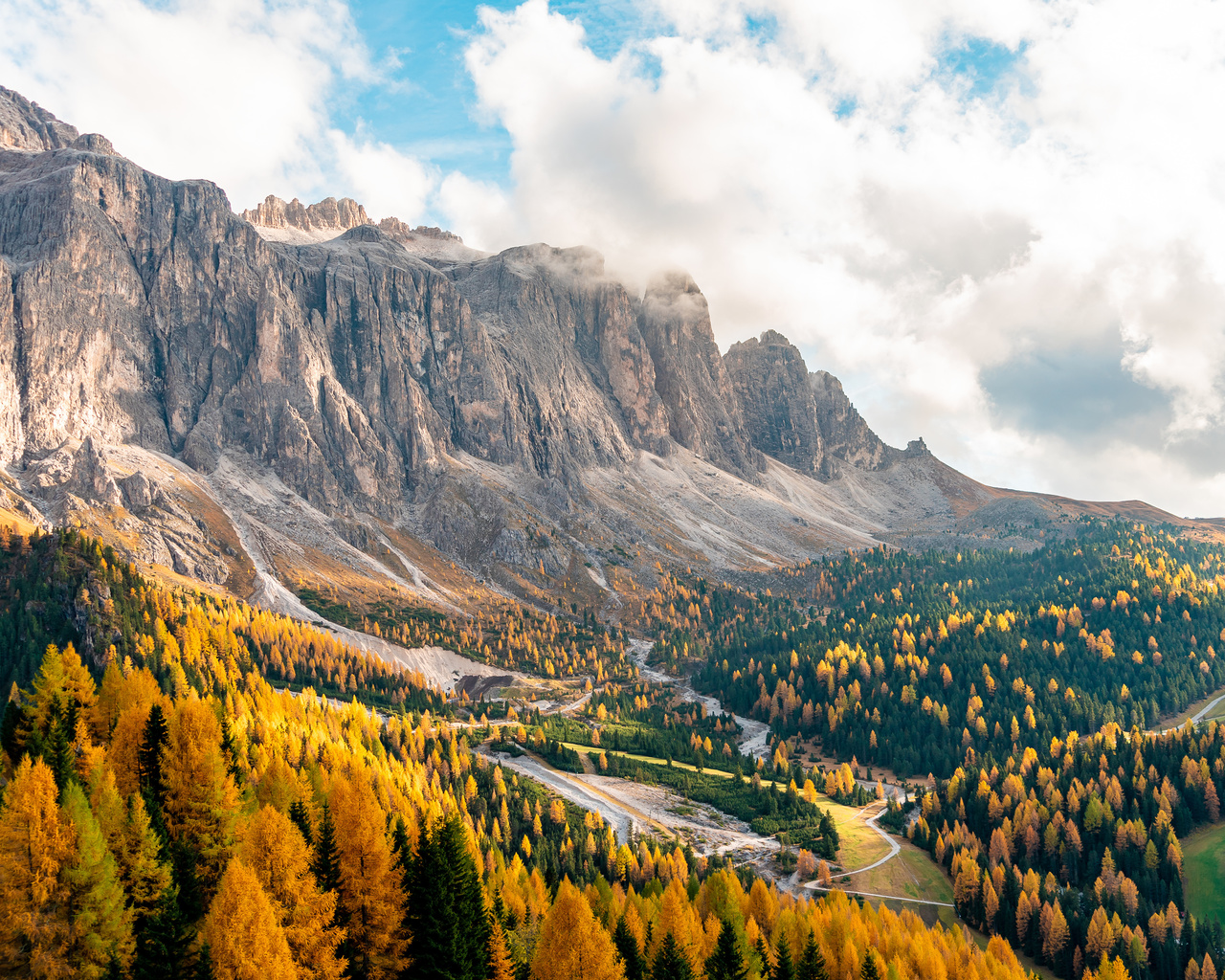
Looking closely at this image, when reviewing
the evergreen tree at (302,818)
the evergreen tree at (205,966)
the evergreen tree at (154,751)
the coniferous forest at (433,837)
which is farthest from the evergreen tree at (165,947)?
the evergreen tree at (154,751)

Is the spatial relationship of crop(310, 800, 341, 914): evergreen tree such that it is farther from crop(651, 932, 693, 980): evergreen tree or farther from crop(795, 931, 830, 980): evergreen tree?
crop(795, 931, 830, 980): evergreen tree

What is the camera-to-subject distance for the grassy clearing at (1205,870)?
114m

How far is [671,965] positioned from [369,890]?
21.7m

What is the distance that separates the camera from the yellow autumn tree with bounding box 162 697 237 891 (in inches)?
2060

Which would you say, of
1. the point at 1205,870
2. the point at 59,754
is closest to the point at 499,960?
the point at 59,754

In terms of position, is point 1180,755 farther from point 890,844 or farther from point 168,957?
point 168,957

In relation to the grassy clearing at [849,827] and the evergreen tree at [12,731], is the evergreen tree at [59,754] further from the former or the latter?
the grassy clearing at [849,827]

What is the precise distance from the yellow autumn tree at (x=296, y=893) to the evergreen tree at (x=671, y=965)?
22.2 meters

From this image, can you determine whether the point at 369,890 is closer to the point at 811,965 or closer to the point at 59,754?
the point at 59,754

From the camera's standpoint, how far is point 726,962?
60438mm

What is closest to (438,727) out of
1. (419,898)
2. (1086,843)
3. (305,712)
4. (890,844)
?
(305,712)

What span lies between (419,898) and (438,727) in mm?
136454

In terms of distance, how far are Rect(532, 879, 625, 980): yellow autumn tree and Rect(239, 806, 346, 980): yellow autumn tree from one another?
13104 mm

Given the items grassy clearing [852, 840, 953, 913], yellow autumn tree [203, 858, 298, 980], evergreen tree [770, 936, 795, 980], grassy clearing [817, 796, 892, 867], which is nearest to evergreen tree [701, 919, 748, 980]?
evergreen tree [770, 936, 795, 980]
